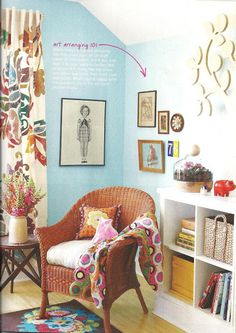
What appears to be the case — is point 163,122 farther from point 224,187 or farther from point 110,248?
point 110,248

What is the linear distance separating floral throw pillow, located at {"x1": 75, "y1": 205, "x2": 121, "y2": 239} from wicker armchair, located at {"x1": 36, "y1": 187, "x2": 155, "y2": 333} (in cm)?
5

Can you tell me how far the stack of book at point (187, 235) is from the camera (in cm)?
320

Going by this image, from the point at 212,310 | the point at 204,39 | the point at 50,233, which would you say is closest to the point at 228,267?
the point at 212,310

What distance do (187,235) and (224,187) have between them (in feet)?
1.24

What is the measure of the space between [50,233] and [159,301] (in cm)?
81

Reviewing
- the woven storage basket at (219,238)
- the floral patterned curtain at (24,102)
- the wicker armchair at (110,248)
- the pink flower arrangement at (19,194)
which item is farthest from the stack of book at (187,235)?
the floral patterned curtain at (24,102)

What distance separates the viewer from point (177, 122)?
3.68m

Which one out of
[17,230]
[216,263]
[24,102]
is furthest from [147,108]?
[216,263]

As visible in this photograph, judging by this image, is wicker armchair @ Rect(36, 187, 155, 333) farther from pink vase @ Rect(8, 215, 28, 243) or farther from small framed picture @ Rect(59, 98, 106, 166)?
small framed picture @ Rect(59, 98, 106, 166)

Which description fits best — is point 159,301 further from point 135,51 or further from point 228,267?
point 135,51

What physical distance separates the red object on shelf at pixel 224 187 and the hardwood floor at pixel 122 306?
846mm

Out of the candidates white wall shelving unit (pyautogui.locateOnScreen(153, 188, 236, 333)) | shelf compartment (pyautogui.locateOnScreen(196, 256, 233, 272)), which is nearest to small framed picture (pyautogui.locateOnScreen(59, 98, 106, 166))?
white wall shelving unit (pyautogui.locateOnScreen(153, 188, 236, 333))

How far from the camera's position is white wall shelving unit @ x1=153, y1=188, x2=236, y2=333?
2.93m

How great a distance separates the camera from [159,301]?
340 centimetres
